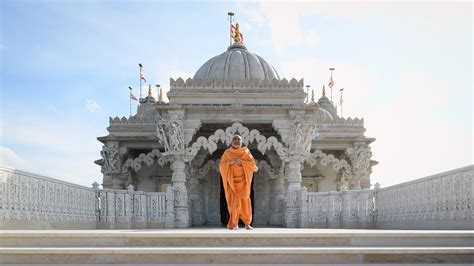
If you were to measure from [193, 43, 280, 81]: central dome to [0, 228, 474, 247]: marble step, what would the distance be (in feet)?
39.2

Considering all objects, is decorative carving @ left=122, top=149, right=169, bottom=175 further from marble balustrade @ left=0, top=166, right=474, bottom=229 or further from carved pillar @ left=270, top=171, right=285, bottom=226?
carved pillar @ left=270, top=171, right=285, bottom=226

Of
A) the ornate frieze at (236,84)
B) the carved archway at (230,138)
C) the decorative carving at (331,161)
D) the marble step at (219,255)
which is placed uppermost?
the ornate frieze at (236,84)

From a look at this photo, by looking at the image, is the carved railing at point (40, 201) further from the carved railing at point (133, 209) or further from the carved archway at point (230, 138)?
the carved archway at point (230, 138)

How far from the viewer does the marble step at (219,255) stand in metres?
6.06

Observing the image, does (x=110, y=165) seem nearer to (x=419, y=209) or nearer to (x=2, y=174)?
(x=2, y=174)

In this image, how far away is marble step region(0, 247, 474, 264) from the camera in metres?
6.06

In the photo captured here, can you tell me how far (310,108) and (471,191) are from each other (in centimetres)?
785

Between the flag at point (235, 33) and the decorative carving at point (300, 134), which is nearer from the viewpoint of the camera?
the decorative carving at point (300, 134)

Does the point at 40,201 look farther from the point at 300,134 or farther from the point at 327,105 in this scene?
the point at 327,105

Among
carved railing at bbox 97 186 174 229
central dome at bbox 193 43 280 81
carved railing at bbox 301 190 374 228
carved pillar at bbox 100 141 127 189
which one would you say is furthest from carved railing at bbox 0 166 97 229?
central dome at bbox 193 43 280 81

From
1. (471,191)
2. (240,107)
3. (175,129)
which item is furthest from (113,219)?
(471,191)

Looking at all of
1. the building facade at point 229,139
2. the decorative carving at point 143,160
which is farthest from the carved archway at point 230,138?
the decorative carving at point 143,160

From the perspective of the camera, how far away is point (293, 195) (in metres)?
15.8

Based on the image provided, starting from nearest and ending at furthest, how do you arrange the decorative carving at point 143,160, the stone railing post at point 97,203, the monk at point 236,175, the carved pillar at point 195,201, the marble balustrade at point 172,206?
the marble balustrade at point 172,206 < the monk at point 236,175 < the stone railing post at point 97,203 < the carved pillar at point 195,201 < the decorative carving at point 143,160
